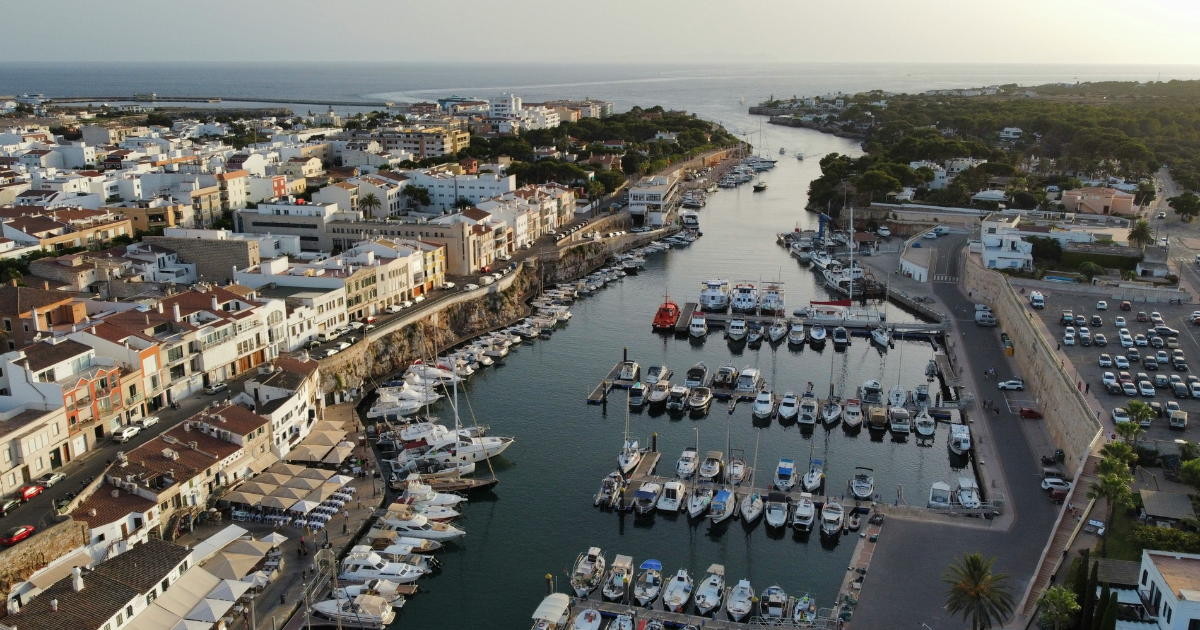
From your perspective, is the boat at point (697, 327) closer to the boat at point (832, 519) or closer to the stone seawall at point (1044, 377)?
the stone seawall at point (1044, 377)

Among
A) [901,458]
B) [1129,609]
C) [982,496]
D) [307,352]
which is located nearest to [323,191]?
[307,352]

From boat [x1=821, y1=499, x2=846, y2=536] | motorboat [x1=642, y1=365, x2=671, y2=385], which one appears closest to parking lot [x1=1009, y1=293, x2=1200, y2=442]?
boat [x1=821, y1=499, x2=846, y2=536]

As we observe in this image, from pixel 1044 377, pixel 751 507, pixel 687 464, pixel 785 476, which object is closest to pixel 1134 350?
pixel 1044 377

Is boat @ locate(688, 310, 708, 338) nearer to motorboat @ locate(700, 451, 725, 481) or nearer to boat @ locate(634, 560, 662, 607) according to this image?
motorboat @ locate(700, 451, 725, 481)

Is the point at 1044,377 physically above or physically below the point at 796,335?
above

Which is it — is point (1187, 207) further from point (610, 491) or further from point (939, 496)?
point (610, 491)

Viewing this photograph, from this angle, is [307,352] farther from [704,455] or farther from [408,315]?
[704,455]

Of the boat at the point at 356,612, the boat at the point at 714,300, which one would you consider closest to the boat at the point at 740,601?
the boat at the point at 356,612
